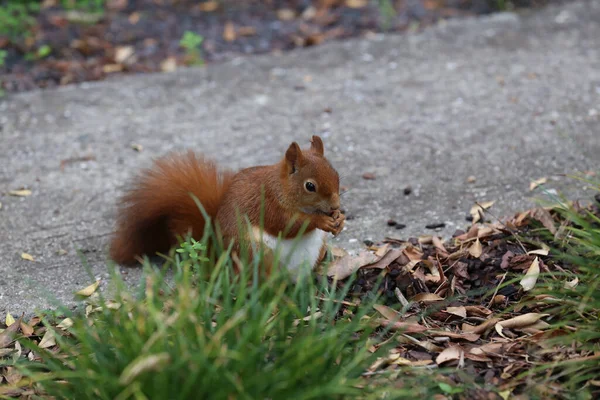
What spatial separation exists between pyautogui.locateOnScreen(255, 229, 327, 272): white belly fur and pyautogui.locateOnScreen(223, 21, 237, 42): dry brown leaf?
3.05 m

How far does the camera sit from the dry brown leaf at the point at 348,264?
2.88m

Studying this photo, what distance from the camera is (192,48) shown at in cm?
499

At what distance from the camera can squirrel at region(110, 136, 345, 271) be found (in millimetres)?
2637

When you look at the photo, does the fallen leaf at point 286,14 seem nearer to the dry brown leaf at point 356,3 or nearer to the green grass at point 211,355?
the dry brown leaf at point 356,3

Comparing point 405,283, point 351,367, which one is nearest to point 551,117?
point 405,283

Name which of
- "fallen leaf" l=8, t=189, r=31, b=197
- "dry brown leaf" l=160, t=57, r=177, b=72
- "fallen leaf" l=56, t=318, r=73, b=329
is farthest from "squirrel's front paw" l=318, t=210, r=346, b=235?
"dry brown leaf" l=160, t=57, r=177, b=72

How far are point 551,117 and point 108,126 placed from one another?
230 cm

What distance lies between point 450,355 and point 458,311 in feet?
0.88

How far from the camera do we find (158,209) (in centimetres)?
291

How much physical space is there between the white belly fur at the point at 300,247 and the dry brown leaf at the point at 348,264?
0.11 metres

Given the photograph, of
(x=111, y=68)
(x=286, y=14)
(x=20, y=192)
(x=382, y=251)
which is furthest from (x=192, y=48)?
(x=382, y=251)

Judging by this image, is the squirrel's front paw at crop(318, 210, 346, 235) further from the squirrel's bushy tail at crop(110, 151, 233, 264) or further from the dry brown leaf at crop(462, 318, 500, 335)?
the dry brown leaf at crop(462, 318, 500, 335)

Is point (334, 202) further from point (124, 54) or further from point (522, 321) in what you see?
point (124, 54)

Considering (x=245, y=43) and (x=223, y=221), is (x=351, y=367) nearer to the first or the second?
(x=223, y=221)
